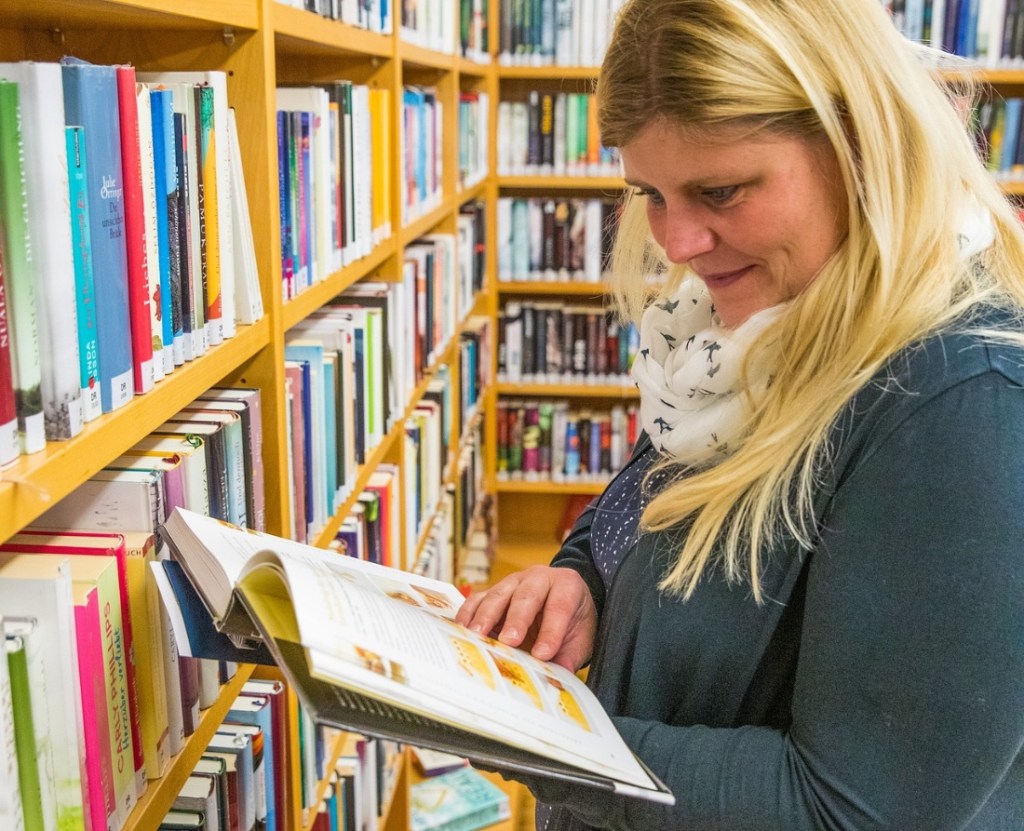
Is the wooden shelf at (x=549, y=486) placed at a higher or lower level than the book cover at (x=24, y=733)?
lower

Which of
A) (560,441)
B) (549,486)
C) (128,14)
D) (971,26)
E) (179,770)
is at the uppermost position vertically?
(971,26)

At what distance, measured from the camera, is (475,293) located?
133 inches

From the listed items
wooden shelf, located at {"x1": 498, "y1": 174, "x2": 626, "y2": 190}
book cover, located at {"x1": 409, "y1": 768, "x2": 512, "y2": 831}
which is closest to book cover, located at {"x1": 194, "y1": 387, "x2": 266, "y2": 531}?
book cover, located at {"x1": 409, "y1": 768, "x2": 512, "y2": 831}

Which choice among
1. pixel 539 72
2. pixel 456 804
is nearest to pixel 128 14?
pixel 456 804

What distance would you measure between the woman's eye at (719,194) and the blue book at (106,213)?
464 millimetres

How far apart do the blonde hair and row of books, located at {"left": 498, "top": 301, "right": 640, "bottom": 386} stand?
2812mm

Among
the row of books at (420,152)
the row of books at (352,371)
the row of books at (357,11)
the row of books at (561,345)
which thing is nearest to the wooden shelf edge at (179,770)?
the row of books at (352,371)

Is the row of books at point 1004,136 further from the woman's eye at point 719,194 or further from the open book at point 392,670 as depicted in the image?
the open book at point 392,670

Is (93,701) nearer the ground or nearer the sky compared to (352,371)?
nearer the ground

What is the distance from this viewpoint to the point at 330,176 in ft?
5.01

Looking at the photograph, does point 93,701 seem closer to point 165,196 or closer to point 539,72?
point 165,196

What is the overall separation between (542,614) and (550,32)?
2.83 meters

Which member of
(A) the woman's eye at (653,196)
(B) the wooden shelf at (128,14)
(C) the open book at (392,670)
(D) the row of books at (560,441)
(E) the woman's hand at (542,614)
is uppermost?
(B) the wooden shelf at (128,14)

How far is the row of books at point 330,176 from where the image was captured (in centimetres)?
133
